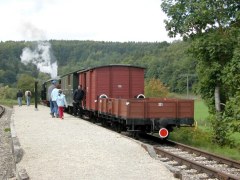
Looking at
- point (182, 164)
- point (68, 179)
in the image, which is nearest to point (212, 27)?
point (182, 164)

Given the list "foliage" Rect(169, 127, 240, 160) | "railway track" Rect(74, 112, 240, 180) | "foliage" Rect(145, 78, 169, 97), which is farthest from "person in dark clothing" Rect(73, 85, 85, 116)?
"foliage" Rect(145, 78, 169, 97)

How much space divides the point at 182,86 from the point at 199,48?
59391 millimetres

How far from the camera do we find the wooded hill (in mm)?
93500

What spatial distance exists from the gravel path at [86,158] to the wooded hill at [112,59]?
63754 mm

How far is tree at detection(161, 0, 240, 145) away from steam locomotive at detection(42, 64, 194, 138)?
718 cm

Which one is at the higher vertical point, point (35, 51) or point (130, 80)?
point (35, 51)

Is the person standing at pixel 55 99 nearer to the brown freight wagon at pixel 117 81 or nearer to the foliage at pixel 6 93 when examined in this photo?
the brown freight wagon at pixel 117 81

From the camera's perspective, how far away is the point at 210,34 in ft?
91.0

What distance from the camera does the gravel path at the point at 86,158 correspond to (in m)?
8.48

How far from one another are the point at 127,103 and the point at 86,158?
513 centimetres

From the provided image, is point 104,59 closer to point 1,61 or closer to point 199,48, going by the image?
point 1,61

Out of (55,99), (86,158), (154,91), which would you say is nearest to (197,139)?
(55,99)

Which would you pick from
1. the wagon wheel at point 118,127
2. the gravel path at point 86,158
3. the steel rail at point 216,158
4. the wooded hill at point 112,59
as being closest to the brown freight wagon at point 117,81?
the wagon wheel at point 118,127

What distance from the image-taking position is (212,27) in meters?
28.7
